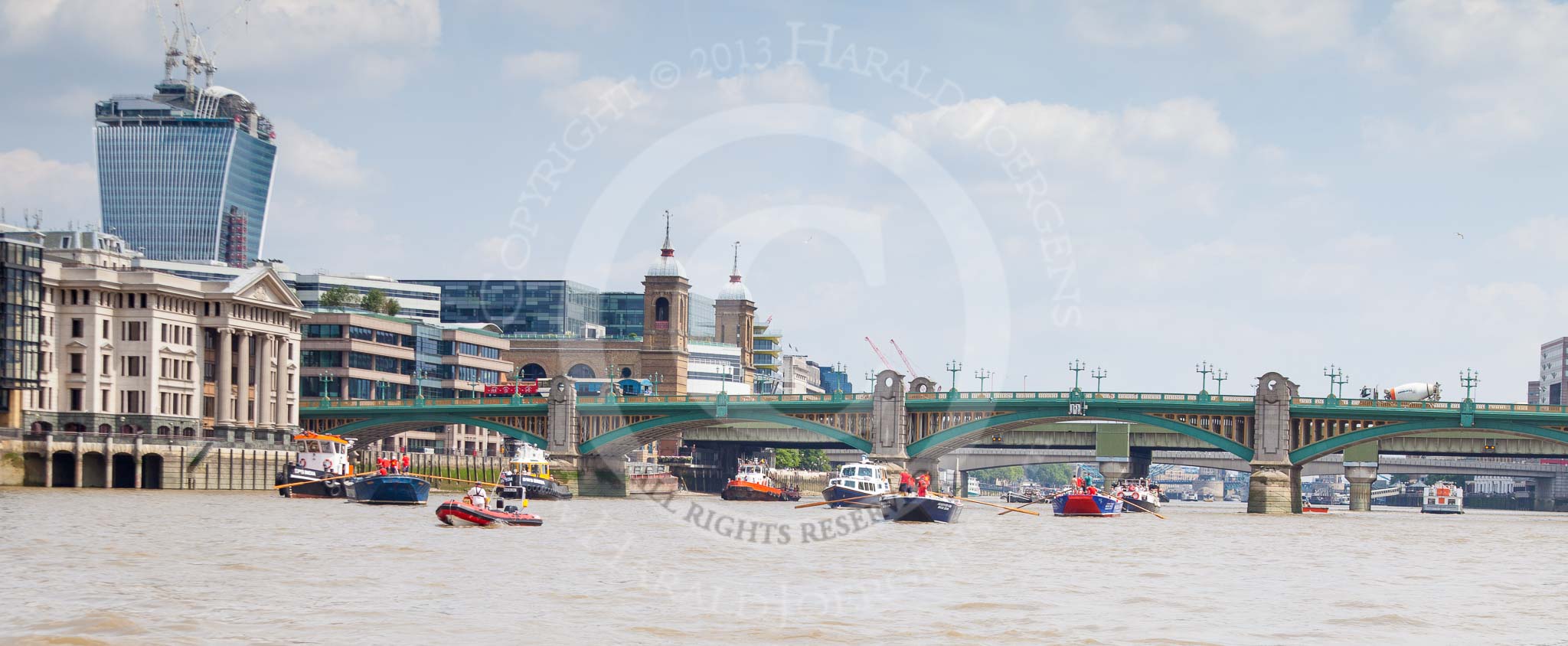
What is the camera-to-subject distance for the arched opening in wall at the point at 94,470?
122000mm

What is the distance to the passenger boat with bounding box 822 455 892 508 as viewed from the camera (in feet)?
376

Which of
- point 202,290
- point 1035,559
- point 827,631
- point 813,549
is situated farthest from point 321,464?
point 827,631

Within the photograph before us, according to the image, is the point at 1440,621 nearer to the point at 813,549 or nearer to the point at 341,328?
the point at 813,549

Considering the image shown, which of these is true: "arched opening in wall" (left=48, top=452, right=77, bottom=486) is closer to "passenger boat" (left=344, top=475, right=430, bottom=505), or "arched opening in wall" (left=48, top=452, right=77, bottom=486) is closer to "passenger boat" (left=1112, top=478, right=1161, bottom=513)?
"passenger boat" (left=344, top=475, right=430, bottom=505)

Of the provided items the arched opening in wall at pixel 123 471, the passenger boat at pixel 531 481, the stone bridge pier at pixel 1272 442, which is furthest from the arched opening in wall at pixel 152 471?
the stone bridge pier at pixel 1272 442

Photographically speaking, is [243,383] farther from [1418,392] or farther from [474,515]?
[1418,392]

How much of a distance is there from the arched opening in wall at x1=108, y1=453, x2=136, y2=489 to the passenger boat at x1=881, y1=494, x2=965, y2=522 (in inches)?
2291

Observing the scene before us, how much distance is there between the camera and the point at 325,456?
398ft

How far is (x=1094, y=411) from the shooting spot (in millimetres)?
143750

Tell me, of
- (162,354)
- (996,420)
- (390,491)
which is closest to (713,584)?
(390,491)

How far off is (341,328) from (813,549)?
122 m

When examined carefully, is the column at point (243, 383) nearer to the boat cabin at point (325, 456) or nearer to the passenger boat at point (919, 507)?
the boat cabin at point (325, 456)

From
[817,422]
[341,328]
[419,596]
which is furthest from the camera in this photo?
[341,328]

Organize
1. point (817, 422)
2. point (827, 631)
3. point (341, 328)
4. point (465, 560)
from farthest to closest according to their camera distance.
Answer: point (341, 328) < point (817, 422) < point (465, 560) < point (827, 631)
